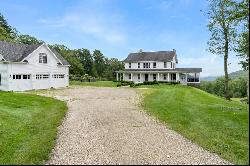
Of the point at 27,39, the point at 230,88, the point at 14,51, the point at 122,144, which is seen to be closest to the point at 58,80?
the point at 14,51

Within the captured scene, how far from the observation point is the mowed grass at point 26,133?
12000 millimetres

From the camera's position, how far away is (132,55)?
7338cm

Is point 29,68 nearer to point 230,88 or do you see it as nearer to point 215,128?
point 215,128

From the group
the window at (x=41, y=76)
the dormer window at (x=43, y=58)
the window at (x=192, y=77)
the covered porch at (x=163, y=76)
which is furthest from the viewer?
the window at (x=192, y=77)

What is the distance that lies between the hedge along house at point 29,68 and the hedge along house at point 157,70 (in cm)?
2070

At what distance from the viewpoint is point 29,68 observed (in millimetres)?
45125

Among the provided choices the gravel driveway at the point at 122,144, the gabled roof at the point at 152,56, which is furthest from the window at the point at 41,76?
the gravel driveway at the point at 122,144

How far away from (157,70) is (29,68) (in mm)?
29389

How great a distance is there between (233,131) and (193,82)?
170 ft

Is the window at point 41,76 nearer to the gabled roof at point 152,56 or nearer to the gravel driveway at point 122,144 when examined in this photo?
the gabled roof at point 152,56

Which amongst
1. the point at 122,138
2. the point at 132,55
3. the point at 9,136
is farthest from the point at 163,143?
the point at 132,55

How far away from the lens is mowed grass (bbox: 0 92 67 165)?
39.4ft

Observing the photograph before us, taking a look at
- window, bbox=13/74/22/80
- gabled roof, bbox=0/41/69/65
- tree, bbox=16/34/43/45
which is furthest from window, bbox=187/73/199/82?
tree, bbox=16/34/43/45

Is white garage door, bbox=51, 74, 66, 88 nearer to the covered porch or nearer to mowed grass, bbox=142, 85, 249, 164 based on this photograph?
the covered porch
